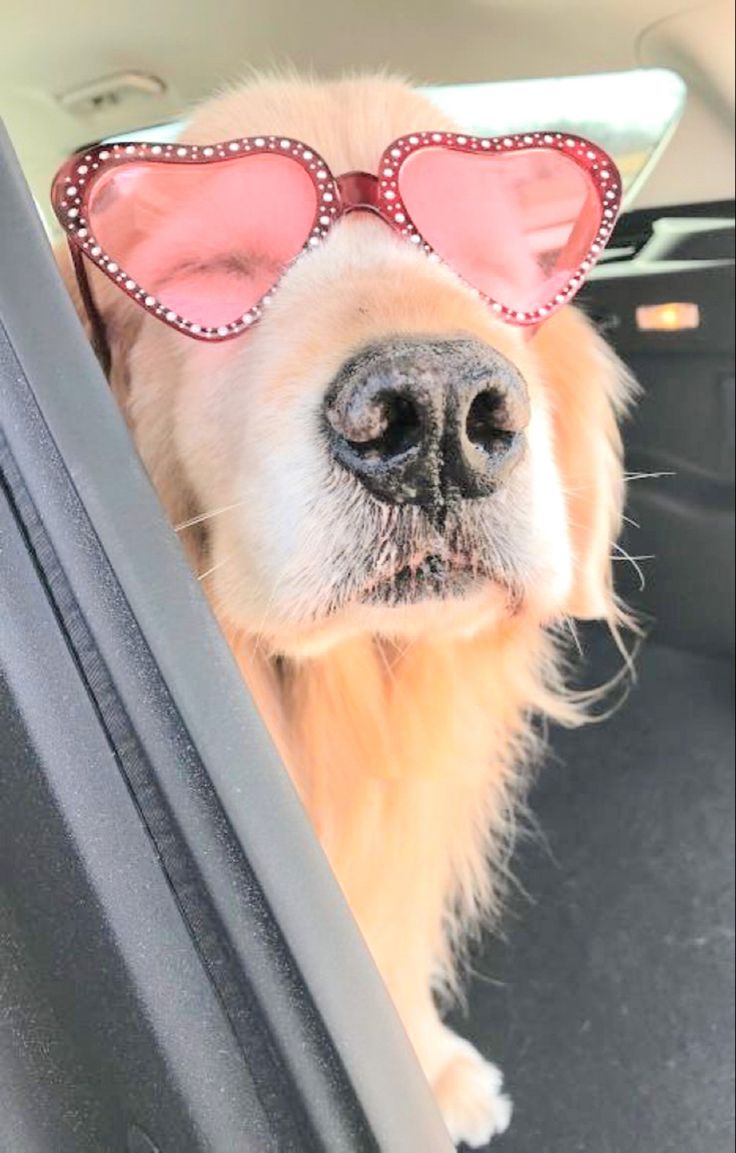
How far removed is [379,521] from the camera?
1180 millimetres

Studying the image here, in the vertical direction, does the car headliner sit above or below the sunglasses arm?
above

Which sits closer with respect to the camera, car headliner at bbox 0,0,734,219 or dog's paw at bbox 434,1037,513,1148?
car headliner at bbox 0,0,734,219

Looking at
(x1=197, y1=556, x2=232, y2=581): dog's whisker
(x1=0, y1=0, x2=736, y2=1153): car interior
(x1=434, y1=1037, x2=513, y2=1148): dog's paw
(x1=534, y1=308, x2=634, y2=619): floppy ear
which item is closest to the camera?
(x1=0, y1=0, x2=736, y2=1153): car interior

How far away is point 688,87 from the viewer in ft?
5.39

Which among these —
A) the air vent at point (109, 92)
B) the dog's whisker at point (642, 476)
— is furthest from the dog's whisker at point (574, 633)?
the air vent at point (109, 92)

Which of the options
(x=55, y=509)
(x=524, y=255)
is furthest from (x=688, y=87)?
(x=55, y=509)

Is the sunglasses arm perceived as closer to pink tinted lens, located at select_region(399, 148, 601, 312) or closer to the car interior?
the car interior

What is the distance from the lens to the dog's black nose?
1058 millimetres

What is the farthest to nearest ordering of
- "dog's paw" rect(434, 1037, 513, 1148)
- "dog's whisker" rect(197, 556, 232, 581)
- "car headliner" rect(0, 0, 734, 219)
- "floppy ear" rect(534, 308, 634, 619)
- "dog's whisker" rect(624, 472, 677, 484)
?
"dog's whisker" rect(624, 472, 677, 484) → "floppy ear" rect(534, 308, 634, 619) → "dog's whisker" rect(197, 556, 232, 581) → "dog's paw" rect(434, 1037, 513, 1148) → "car headliner" rect(0, 0, 734, 219)

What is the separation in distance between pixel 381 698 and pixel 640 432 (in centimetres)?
60

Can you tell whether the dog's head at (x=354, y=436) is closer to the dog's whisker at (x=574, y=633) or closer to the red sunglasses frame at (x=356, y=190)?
the red sunglasses frame at (x=356, y=190)

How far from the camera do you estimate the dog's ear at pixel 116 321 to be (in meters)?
1.24

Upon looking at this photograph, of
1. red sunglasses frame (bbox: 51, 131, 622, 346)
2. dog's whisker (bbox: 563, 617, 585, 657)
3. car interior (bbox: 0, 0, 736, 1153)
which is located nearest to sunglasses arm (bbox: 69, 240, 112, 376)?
red sunglasses frame (bbox: 51, 131, 622, 346)

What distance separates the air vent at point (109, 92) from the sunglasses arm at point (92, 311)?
0.14 metres
